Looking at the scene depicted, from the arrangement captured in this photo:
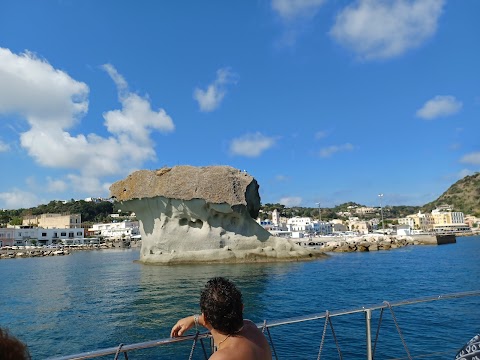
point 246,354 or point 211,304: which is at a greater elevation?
point 211,304

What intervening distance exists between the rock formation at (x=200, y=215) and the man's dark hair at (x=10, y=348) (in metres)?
34.5

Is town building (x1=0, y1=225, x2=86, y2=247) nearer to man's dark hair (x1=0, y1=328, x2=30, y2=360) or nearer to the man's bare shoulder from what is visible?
the man's bare shoulder

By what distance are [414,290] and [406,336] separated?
9803mm

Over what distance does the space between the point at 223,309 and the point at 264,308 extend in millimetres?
14285

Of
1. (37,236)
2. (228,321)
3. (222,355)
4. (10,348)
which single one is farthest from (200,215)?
(37,236)

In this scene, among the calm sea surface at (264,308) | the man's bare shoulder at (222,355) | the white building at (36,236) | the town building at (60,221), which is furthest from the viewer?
the town building at (60,221)

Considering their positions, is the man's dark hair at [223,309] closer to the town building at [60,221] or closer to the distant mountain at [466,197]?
the town building at [60,221]

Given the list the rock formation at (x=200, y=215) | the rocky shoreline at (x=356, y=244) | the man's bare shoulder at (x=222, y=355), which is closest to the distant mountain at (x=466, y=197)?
the rocky shoreline at (x=356, y=244)

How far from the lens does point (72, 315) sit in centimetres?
1647

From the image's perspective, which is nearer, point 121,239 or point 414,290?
point 414,290

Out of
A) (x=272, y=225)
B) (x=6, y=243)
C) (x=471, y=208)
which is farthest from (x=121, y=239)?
(x=471, y=208)

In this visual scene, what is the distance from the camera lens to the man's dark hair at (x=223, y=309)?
249 centimetres

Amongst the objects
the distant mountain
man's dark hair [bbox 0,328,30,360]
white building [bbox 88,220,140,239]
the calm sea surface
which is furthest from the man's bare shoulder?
the distant mountain

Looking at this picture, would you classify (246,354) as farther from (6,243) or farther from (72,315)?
(6,243)
